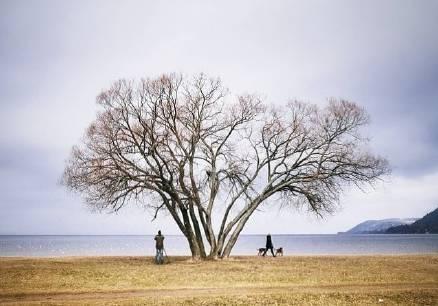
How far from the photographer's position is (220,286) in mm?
16156

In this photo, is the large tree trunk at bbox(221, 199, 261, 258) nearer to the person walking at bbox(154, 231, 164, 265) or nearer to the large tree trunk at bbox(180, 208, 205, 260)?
the large tree trunk at bbox(180, 208, 205, 260)

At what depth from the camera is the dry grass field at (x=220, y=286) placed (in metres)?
13.0

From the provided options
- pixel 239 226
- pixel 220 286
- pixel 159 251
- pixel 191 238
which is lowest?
pixel 220 286

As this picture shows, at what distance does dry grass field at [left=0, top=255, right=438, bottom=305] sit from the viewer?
13.0 metres

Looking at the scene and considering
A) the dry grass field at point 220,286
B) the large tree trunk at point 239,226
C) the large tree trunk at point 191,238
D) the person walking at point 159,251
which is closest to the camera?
the dry grass field at point 220,286

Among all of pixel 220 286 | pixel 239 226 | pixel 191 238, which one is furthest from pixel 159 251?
pixel 220 286

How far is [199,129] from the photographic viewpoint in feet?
95.9

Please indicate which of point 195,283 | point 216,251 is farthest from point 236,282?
point 216,251

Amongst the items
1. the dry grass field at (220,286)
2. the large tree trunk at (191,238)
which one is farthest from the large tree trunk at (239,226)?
the dry grass field at (220,286)

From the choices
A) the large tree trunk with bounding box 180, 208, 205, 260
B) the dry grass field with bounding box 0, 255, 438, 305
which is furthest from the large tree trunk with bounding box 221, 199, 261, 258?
the dry grass field with bounding box 0, 255, 438, 305

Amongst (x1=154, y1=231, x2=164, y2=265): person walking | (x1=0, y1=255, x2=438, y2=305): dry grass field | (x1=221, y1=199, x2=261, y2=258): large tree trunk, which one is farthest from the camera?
(x1=221, y1=199, x2=261, y2=258): large tree trunk

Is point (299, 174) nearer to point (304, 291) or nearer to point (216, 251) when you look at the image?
point (216, 251)

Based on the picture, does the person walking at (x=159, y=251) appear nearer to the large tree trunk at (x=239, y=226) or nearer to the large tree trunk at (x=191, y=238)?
the large tree trunk at (x=191, y=238)

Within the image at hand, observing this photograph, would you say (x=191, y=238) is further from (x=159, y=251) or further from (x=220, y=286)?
(x=220, y=286)
